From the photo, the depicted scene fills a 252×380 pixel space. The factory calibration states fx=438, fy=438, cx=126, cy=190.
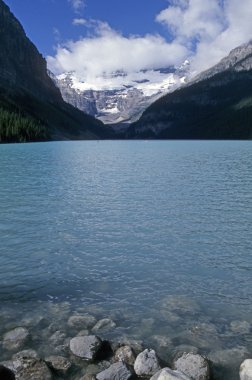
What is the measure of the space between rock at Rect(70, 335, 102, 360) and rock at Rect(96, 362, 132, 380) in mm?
1253

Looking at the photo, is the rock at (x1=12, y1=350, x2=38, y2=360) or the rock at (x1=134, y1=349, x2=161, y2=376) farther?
the rock at (x1=12, y1=350, x2=38, y2=360)

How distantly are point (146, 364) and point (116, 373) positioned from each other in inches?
40.4

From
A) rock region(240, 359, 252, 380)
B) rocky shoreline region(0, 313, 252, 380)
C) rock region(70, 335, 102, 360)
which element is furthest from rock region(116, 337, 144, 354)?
rock region(240, 359, 252, 380)

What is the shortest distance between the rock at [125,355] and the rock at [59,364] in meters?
1.51

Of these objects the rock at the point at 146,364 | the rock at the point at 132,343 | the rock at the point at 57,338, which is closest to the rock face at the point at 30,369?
the rock at the point at 57,338

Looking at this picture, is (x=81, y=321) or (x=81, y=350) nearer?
(x=81, y=350)

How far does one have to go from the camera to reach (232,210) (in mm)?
36719

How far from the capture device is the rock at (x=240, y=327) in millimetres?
15852

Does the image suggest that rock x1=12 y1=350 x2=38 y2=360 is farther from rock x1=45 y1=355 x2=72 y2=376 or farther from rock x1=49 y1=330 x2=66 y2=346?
rock x1=49 y1=330 x2=66 y2=346

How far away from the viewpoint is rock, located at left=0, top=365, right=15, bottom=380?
12.1 meters

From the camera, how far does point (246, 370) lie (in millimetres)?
12609

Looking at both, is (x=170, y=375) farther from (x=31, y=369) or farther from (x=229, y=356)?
(x=31, y=369)

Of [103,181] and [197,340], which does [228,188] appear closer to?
[103,181]

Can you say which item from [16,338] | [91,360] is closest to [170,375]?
[91,360]
